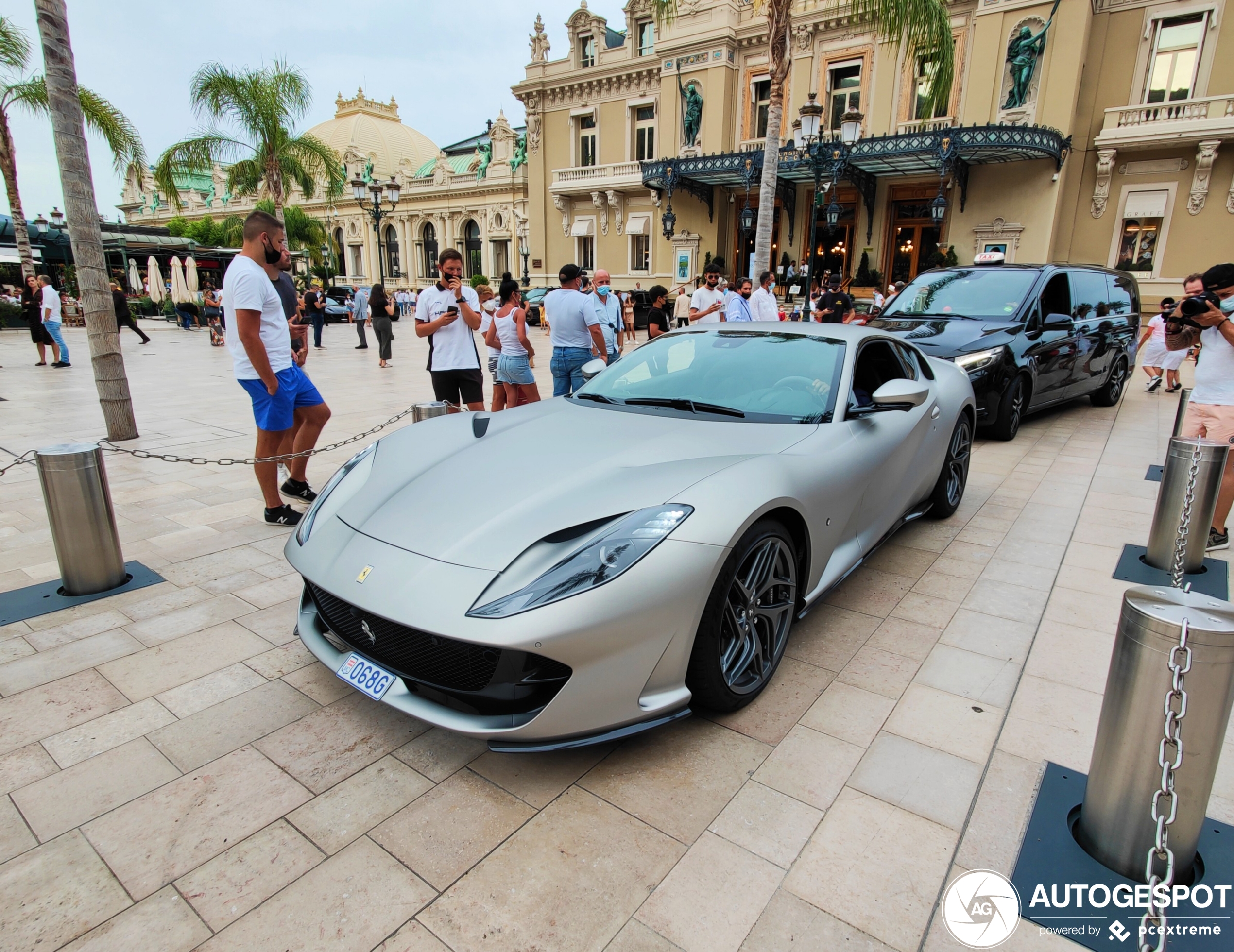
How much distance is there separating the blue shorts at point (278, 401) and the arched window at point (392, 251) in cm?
6259

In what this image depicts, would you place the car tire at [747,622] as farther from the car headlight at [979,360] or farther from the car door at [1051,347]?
the car door at [1051,347]

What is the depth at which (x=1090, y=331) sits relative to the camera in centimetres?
856

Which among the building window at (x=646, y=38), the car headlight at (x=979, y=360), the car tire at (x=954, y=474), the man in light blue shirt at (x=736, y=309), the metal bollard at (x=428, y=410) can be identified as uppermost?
the building window at (x=646, y=38)

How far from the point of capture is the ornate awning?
19531 millimetres

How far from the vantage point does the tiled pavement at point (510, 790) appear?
1.79 metres

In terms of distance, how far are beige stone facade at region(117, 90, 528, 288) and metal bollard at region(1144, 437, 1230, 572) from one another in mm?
43920

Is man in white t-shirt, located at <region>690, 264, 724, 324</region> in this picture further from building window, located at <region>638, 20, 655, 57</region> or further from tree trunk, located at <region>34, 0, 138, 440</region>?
building window, located at <region>638, 20, 655, 57</region>

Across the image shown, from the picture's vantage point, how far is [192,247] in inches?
1423

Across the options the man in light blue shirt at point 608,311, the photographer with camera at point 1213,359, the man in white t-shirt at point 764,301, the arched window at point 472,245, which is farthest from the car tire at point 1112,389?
the arched window at point 472,245

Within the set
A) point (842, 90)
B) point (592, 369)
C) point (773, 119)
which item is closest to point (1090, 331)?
point (773, 119)

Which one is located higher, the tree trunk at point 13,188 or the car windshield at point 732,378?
the tree trunk at point 13,188

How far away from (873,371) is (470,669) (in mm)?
2839

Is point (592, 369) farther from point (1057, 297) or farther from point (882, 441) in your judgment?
point (1057, 297)

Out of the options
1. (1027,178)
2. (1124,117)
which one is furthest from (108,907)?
(1124,117)
